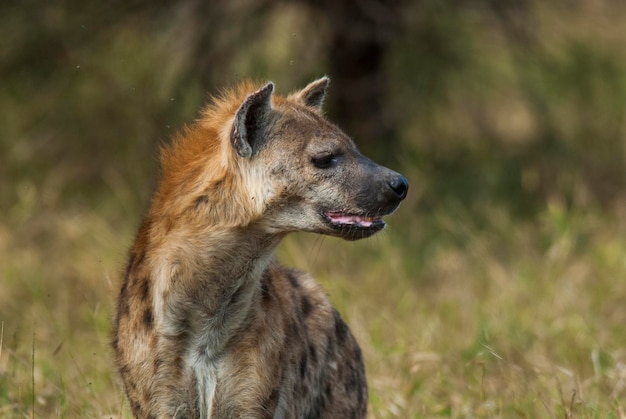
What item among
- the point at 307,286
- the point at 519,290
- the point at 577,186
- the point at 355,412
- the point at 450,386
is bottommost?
the point at 577,186

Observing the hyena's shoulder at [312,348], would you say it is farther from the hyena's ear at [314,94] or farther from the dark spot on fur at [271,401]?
the hyena's ear at [314,94]

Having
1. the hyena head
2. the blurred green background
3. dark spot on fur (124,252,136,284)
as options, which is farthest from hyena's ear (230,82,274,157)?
the blurred green background

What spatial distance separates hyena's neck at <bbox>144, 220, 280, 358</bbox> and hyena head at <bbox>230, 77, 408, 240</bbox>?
0.45 feet

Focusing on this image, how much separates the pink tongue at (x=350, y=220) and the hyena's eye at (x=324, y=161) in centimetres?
18

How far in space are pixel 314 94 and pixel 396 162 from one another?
14.7 ft

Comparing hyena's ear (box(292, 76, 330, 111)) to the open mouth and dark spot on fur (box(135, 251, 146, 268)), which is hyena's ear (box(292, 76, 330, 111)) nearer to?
the open mouth

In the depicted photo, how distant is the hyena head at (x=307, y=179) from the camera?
13.4 ft

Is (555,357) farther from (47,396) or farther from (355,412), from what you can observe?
(47,396)

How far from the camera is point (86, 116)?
970cm

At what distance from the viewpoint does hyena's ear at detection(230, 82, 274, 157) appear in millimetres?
4082

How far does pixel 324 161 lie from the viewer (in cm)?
414

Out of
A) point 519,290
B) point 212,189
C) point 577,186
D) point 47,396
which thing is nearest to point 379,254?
point 519,290

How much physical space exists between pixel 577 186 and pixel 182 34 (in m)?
3.32

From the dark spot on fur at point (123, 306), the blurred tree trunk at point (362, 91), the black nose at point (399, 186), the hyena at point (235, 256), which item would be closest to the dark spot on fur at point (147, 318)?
the hyena at point (235, 256)
